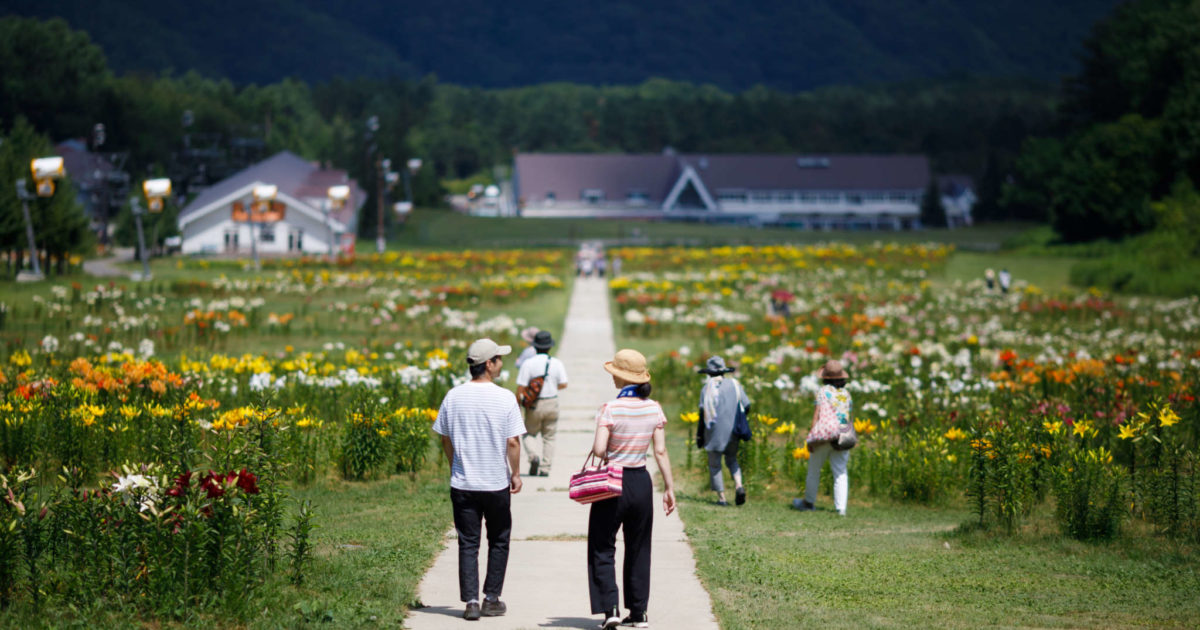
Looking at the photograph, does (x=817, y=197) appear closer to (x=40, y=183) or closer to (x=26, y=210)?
(x=40, y=183)

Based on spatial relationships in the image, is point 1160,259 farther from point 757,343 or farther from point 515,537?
point 515,537

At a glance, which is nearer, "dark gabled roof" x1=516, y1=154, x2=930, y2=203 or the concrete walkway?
the concrete walkway

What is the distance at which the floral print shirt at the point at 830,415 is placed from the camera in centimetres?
1204

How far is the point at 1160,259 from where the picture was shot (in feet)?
149

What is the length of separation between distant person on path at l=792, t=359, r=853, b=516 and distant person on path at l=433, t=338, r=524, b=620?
468cm

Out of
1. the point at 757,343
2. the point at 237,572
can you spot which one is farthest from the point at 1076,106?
A: the point at 237,572

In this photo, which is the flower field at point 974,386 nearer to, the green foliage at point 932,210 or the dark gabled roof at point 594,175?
the green foliage at point 932,210

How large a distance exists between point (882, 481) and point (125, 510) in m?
7.97

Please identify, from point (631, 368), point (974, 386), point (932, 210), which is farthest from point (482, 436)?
point (932, 210)

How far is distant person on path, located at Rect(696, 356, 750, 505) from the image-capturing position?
12406 millimetres

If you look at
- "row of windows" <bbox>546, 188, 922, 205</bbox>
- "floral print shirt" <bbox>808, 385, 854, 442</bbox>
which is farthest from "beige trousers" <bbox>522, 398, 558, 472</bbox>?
"row of windows" <bbox>546, 188, 922, 205</bbox>

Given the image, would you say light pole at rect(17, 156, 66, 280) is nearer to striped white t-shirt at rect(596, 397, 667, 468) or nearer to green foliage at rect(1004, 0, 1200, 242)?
striped white t-shirt at rect(596, 397, 667, 468)

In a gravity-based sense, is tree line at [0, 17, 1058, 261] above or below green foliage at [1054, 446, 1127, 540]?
above

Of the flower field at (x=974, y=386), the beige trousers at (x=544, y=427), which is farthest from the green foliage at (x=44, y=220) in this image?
the beige trousers at (x=544, y=427)
